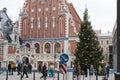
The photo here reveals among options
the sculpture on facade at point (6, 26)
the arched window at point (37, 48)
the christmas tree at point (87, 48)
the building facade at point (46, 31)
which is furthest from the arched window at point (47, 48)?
the christmas tree at point (87, 48)

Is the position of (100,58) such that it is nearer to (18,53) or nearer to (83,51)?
(83,51)

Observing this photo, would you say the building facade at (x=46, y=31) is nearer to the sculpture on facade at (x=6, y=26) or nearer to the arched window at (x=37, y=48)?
the arched window at (x=37, y=48)

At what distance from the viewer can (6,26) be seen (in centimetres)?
6931

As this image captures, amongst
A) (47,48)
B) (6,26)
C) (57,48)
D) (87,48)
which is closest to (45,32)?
(47,48)

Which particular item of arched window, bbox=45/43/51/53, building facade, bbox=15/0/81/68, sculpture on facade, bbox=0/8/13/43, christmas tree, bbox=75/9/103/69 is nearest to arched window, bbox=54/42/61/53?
building facade, bbox=15/0/81/68

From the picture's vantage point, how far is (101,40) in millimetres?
111438

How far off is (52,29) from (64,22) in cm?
289

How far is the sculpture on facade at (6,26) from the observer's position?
6806cm

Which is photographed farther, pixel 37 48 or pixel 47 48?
pixel 37 48

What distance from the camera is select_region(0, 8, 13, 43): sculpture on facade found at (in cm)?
6806

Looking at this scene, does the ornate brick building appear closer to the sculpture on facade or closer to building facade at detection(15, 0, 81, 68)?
building facade at detection(15, 0, 81, 68)

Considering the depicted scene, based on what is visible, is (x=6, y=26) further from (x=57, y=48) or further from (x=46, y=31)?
(x=57, y=48)

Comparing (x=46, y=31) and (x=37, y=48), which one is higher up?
(x=46, y=31)

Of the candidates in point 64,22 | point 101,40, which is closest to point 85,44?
point 64,22
